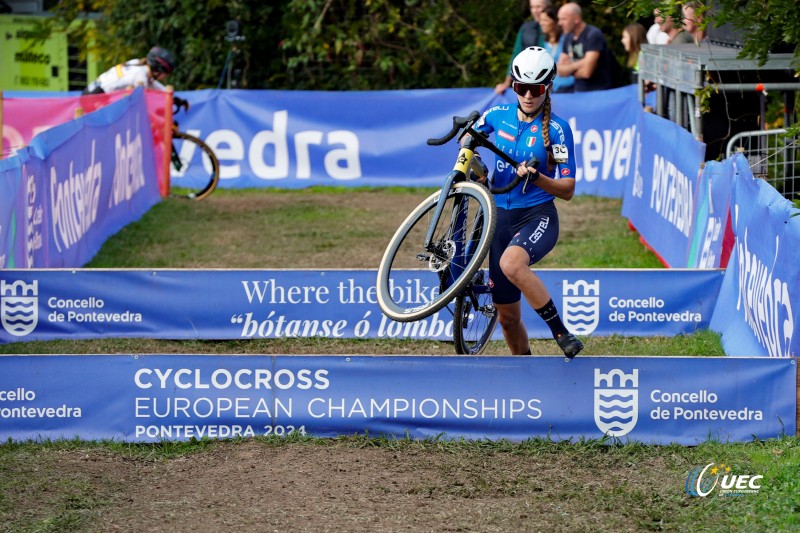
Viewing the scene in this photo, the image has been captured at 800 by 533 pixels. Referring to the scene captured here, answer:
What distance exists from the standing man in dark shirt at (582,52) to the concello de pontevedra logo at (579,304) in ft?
26.6

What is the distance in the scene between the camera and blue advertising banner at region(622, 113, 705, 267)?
10.6 meters

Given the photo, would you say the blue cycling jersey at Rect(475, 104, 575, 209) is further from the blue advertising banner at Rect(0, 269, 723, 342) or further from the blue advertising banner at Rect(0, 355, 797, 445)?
the blue advertising banner at Rect(0, 269, 723, 342)

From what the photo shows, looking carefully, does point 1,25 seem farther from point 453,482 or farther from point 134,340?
point 453,482

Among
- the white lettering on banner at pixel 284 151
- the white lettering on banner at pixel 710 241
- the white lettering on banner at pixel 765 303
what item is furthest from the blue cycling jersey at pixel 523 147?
the white lettering on banner at pixel 284 151

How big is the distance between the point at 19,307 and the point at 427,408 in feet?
11.9

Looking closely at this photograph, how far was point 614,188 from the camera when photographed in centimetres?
1678

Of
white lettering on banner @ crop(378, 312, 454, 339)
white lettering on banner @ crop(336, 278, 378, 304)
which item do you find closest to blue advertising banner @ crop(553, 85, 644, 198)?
white lettering on banner @ crop(378, 312, 454, 339)

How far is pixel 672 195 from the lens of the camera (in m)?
11.5

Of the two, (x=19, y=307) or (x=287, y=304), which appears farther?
(x=287, y=304)

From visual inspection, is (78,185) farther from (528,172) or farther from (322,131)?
(322,131)

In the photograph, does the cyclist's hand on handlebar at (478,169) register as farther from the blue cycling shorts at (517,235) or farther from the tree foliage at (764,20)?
the tree foliage at (764,20)

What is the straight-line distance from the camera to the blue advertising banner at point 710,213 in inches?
362

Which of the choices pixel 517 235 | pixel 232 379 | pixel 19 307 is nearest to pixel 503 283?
pixel 517 235

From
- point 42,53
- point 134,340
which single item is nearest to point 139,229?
point 134,340
